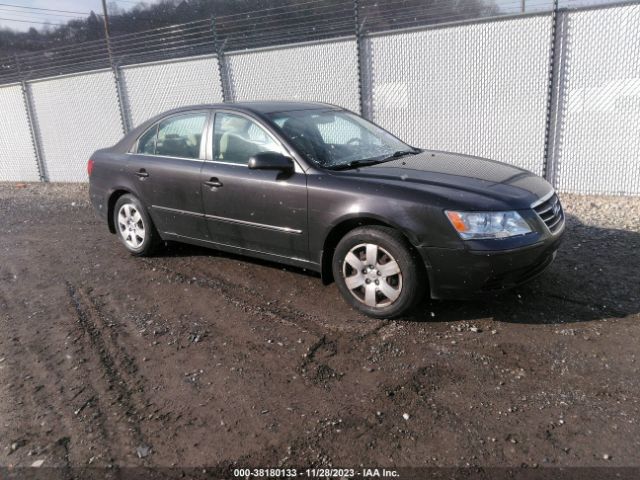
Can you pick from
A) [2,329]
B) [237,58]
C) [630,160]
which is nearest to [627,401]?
[2,329]

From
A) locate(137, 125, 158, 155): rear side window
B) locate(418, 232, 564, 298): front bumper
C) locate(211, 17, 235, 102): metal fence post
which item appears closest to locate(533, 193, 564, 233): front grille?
locate(418, 232, 564, 298): front bumper

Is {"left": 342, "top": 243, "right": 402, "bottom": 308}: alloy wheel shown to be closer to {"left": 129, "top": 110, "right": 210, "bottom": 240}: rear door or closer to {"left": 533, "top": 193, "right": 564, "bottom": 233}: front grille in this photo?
{"left": 533, "top": 193, "right": 564, "bottom": 233}: front grille

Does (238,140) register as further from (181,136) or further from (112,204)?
(112,204)

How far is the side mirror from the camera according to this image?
4332 mm

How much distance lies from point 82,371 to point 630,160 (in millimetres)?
6855

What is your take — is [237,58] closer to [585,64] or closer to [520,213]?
[585,64]

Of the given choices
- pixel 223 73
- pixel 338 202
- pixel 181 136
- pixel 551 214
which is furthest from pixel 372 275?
pixel 223 73

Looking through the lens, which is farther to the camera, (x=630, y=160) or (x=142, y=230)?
(x=630, y=160)

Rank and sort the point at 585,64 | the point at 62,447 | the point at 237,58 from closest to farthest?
1. the point at 62,447
2. the point at 585,64
3. the point at 237,58

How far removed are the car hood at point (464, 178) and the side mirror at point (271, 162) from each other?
467 millimetres

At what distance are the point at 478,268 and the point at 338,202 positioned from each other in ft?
3.71

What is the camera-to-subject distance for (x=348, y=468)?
2.59 meters

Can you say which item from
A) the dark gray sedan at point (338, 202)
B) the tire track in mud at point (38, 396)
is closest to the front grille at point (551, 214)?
the dark gray sedan at point (338, 202)

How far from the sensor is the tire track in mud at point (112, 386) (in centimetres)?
294
